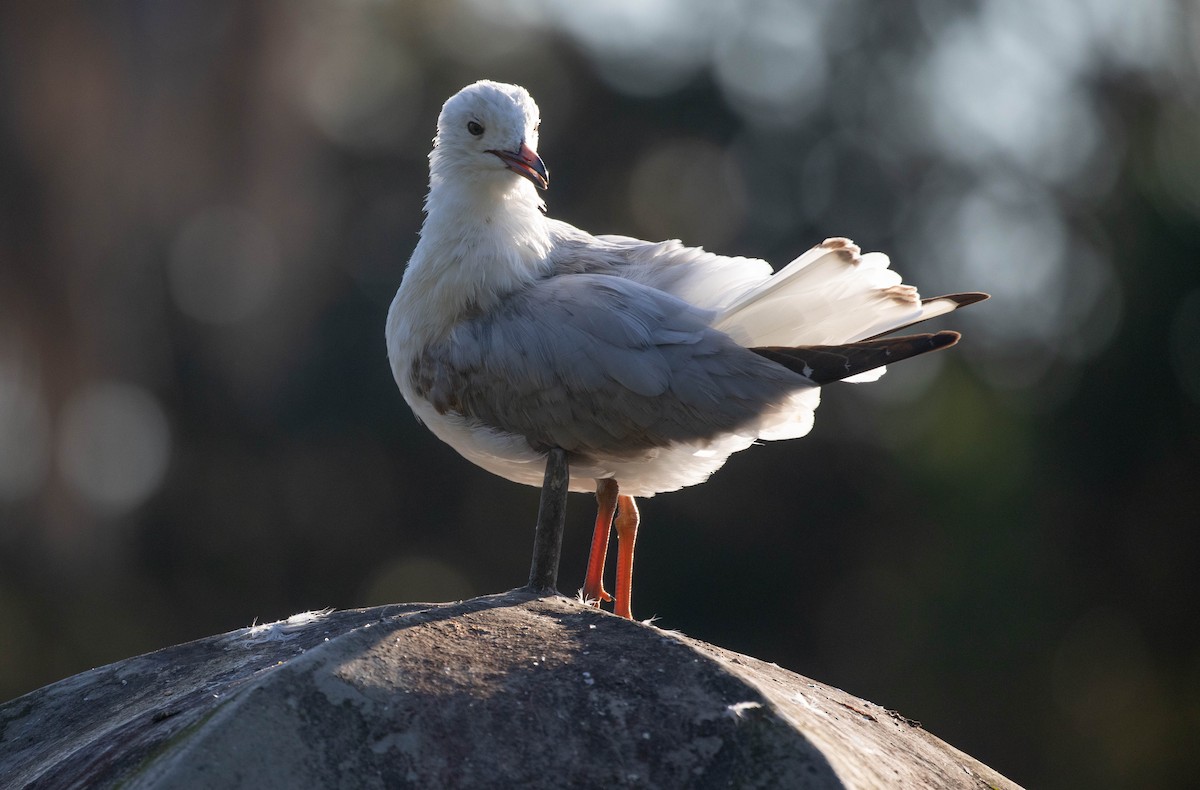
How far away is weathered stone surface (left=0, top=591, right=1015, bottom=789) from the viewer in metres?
4.04

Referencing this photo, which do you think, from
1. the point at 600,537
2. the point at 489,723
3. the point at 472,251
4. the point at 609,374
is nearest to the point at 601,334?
the point at 609,374

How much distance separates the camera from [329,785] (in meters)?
3.97

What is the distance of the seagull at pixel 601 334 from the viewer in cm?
555

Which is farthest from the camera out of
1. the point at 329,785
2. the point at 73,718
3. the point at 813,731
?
the point at 73,718

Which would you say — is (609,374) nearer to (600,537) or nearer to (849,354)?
(849,354)

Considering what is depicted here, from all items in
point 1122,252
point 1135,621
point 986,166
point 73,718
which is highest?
point 986,166

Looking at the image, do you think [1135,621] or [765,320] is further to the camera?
[1135,621]

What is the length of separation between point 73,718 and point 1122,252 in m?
14.8

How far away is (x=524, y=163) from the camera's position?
619 centimetres

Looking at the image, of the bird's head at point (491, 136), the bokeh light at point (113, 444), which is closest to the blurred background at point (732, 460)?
the bokeh light at point (113, 444)

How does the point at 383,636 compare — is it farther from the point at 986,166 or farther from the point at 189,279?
the point at 986,166

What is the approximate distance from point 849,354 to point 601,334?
1.01 metres

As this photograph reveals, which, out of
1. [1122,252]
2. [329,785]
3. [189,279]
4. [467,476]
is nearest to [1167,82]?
[1122,252]

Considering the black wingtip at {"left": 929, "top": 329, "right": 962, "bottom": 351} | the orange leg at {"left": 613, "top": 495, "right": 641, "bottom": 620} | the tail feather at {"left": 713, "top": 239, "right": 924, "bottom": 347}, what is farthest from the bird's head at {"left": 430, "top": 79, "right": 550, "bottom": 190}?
the black wingtip at {"left": 929, "top": 329, "right": 962, "bottom": 351}
